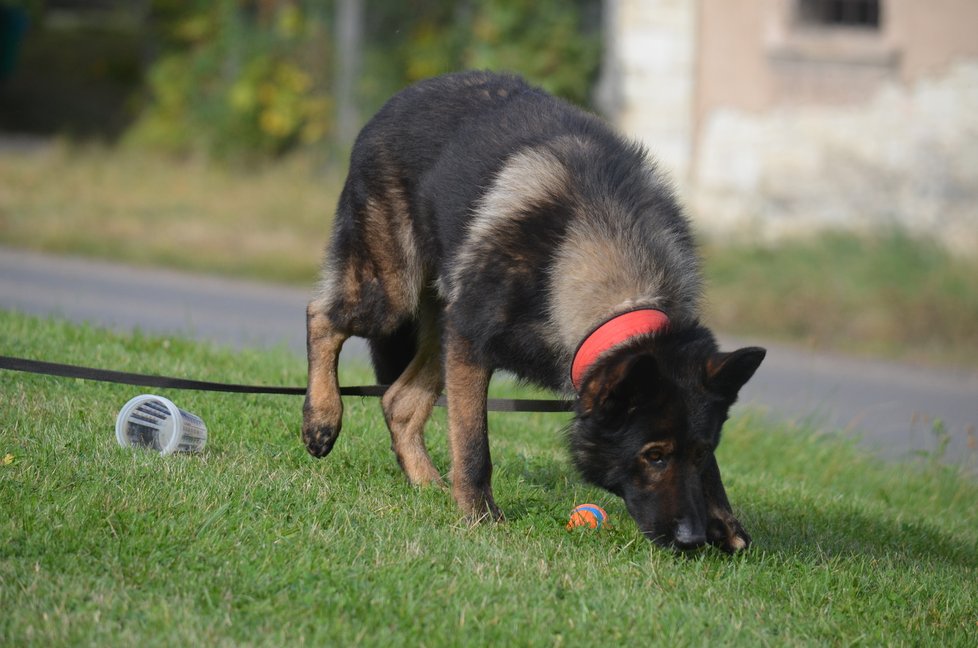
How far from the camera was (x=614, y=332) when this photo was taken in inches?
168

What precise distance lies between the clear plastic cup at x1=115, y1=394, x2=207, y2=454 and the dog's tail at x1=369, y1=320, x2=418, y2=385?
1.06 metres

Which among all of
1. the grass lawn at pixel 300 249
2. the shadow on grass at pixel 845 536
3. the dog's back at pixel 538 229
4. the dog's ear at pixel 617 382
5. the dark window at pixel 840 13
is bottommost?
the grass lawn at pixel 300 249

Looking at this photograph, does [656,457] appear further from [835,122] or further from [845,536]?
[835,122]

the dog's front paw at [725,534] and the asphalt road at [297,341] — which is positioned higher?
the dog's front paw at [725,534]

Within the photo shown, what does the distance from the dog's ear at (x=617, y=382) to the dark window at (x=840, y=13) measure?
34.9 ft

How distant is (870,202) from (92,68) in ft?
61.8

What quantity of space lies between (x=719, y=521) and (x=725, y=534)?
56 mm

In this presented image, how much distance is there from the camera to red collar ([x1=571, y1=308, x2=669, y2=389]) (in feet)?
13.9

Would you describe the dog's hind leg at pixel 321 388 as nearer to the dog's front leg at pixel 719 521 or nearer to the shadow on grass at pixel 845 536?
the dog's front leg at pixel 719 521

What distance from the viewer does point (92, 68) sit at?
2556 centimetres

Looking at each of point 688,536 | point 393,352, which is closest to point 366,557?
point 688,536

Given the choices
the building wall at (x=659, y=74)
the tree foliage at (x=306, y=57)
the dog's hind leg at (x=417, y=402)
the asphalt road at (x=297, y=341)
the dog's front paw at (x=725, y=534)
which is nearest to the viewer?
the dog's front paw at (x=725, y=534)

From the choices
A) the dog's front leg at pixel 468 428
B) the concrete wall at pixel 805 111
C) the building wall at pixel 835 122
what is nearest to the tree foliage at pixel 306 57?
the concrete wall at pixel 805 111

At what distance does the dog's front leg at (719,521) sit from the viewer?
4.59m
